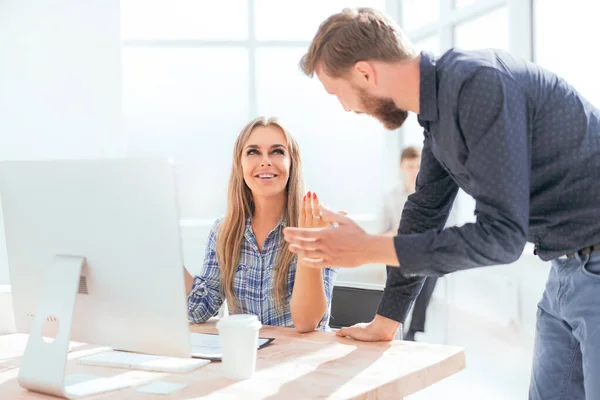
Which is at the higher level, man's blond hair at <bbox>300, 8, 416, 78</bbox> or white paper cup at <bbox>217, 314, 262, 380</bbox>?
man's blond hair at <bbox>300, 8, 416, 78</bbox>

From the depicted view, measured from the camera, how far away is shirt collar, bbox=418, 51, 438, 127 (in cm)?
146

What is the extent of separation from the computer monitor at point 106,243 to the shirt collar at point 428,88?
0.56 meters

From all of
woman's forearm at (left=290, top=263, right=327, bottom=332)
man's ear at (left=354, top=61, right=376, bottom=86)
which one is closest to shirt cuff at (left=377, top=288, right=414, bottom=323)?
woman's forearm at (left=290, top=263, right=327, bottom=332)

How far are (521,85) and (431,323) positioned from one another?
4748 millimetres

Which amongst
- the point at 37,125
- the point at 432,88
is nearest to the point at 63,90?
the point at 37,125

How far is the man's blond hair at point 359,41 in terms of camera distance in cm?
147

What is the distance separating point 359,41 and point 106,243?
661 mm

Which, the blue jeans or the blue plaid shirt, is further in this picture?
the blue plaid shirt

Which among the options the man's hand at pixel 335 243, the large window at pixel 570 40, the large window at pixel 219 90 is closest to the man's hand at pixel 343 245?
the man's hand at pixel 335 243

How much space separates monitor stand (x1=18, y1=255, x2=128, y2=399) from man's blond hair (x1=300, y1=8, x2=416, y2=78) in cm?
67

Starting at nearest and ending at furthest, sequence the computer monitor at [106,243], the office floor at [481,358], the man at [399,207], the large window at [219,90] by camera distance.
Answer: the computer monitor at [106,243] < the office floor at [481,358] < the man at [399,207] < the large window at [219,90]

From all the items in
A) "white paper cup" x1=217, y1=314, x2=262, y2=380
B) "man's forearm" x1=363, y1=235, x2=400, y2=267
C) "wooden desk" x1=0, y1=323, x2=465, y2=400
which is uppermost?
"man's forearm" x1=363, y1=235, x2=400, y2=267

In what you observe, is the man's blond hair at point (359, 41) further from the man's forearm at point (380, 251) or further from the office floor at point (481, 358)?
the office floor at point (481, 358)

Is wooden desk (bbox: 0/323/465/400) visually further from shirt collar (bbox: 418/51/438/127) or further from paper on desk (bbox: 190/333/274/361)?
shirt collar (bbox: 418/51/438/127)
